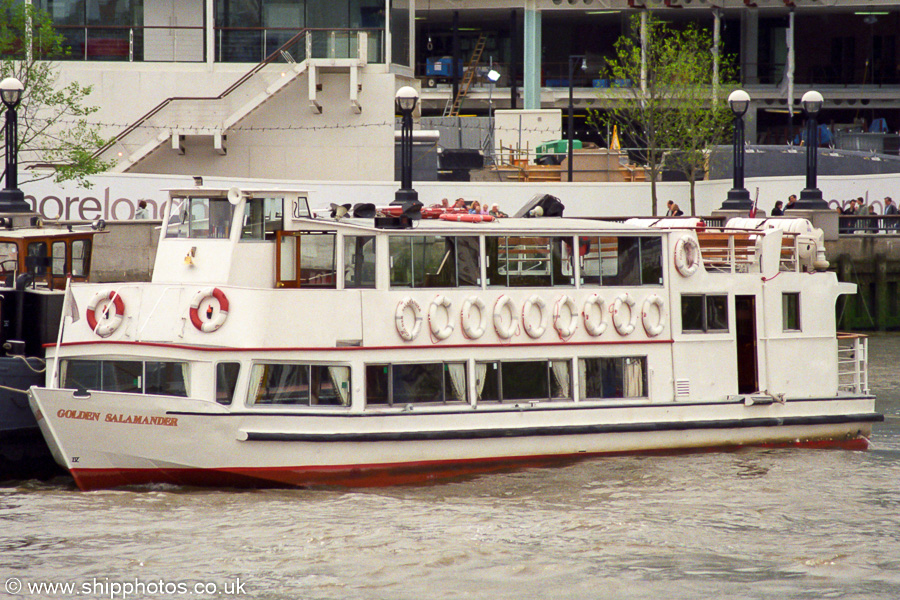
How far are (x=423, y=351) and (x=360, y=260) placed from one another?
1510mm

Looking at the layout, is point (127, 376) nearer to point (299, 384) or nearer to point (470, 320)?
point (299, 384)

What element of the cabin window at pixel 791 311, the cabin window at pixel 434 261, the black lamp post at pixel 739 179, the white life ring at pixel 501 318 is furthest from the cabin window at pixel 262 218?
the black lamp post at pixel 739 179

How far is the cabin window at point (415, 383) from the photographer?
16.1 m

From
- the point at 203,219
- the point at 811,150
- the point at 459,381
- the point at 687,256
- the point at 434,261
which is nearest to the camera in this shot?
the point at 203,219

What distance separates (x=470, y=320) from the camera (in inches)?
649

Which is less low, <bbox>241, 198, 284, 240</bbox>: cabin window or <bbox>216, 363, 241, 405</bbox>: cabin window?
<bbox>241, 198, 284, 240</bbox>: cabin window

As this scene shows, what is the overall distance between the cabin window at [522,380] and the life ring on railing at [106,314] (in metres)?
4.87

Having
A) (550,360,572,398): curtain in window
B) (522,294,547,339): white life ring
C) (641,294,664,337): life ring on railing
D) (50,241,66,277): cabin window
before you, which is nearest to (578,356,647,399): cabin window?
(550,360,572,398): curtain in window

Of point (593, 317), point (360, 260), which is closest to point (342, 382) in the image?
point (360, 260)

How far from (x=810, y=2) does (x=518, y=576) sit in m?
46.4

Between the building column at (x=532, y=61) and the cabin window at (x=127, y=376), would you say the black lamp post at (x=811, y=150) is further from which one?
the building column at (x=532, y=61)

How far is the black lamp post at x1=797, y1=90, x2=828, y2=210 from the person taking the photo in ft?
85.4

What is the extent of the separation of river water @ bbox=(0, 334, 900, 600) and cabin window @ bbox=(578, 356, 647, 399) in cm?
101

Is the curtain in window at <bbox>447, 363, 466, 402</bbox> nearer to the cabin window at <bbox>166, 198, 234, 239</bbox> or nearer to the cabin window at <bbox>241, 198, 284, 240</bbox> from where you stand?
the cabin window at <bbox>241, 198, 284, 240</bbox>
